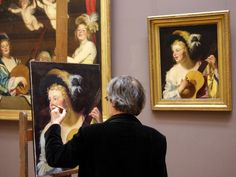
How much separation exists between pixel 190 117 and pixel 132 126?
5.06ft

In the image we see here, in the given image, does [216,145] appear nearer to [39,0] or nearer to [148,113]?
[148,113]

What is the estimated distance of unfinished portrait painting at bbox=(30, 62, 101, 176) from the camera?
243cm

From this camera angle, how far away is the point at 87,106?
2.75 meters

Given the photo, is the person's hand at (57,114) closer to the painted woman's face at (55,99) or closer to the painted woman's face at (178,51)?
the painted woman's face at (55,99)

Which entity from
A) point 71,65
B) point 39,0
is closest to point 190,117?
point 71,65

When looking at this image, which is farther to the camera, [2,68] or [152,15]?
[2,68]

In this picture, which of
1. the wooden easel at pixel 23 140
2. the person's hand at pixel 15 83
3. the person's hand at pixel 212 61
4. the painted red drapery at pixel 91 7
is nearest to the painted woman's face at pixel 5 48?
the person's hand at pixel 15 83

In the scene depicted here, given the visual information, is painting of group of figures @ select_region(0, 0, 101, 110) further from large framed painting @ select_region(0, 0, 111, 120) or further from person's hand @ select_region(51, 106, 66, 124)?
person's hand @ select_region(51, 106, 66, 124)

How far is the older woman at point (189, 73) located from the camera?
10.9 ft

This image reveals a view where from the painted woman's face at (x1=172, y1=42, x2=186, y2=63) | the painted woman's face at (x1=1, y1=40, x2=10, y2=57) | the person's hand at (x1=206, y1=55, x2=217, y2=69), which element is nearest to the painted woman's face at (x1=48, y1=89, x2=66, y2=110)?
the painted woman's face at (x1=172, y1=42, x2=186, y2=63)

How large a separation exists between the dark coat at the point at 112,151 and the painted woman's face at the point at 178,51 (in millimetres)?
1512

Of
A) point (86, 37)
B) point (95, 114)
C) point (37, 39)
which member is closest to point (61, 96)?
point (95, 114)

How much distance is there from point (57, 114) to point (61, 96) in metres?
Answer: 0.13

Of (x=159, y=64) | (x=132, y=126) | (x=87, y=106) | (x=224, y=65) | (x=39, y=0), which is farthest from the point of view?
(x=39, y=0)
